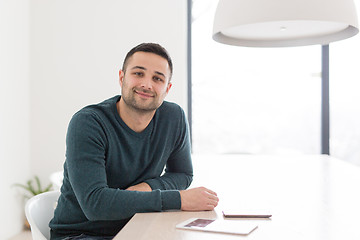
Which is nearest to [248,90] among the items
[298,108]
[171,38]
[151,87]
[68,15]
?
[298,108]

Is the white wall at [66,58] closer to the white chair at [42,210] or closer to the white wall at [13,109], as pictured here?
the white wall at [13,109]

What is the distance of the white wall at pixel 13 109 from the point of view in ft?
12.6

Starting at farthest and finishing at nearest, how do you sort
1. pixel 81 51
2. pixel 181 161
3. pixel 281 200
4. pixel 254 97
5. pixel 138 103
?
pixel 254 97 → pixel 81 51 → pixel 181 161 → pixel 138 103 → pixel 281 200

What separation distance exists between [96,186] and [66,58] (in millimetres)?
3118

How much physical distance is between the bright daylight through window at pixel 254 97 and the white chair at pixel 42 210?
2.77 m

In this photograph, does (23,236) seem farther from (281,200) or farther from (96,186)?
(281,200)

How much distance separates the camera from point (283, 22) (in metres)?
1.69

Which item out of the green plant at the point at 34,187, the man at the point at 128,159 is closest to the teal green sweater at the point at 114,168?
the man at the point at 128,159

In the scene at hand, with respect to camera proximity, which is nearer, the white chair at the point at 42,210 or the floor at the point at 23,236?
the white chair at the point at 42,210

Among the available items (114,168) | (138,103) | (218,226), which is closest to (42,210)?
(114,168)

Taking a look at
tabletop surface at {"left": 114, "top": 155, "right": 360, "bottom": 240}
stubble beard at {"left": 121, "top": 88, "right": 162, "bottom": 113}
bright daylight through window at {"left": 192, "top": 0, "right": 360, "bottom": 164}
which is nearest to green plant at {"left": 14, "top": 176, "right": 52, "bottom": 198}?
bright daylight through window at {"left": 192, "top": 0, "right": 360, "bottom": 164}

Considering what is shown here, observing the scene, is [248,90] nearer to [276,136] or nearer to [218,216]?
[276,136]

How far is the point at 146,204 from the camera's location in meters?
1.37

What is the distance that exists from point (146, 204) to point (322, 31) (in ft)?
3.65
